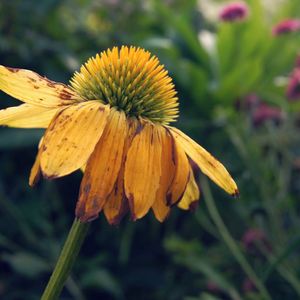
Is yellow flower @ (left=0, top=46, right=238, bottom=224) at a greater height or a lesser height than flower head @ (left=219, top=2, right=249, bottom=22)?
lesser

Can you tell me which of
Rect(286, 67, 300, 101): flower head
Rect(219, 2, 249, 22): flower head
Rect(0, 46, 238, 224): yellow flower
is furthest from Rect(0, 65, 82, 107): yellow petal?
Rect(219, 2, 249, 22): flower head

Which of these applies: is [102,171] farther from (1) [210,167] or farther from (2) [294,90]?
(2) [294,90]

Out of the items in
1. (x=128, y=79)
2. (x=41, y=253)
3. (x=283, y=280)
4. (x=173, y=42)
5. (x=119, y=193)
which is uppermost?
(x=173, y=42)

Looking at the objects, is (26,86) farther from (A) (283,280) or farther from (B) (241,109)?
(B) (241,109)

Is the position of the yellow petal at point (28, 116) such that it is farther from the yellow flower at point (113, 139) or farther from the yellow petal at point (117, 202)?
the yellow petal at point (117, 202)

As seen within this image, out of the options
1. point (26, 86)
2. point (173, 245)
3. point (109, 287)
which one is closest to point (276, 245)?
point (173, 245)

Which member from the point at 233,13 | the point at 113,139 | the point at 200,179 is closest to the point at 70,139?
the point at 113,139

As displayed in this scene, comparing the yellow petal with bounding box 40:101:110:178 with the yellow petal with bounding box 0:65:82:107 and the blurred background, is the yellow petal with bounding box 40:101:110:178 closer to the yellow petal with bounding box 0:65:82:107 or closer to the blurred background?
the yellow petal with bounding box 0:65:82:107
